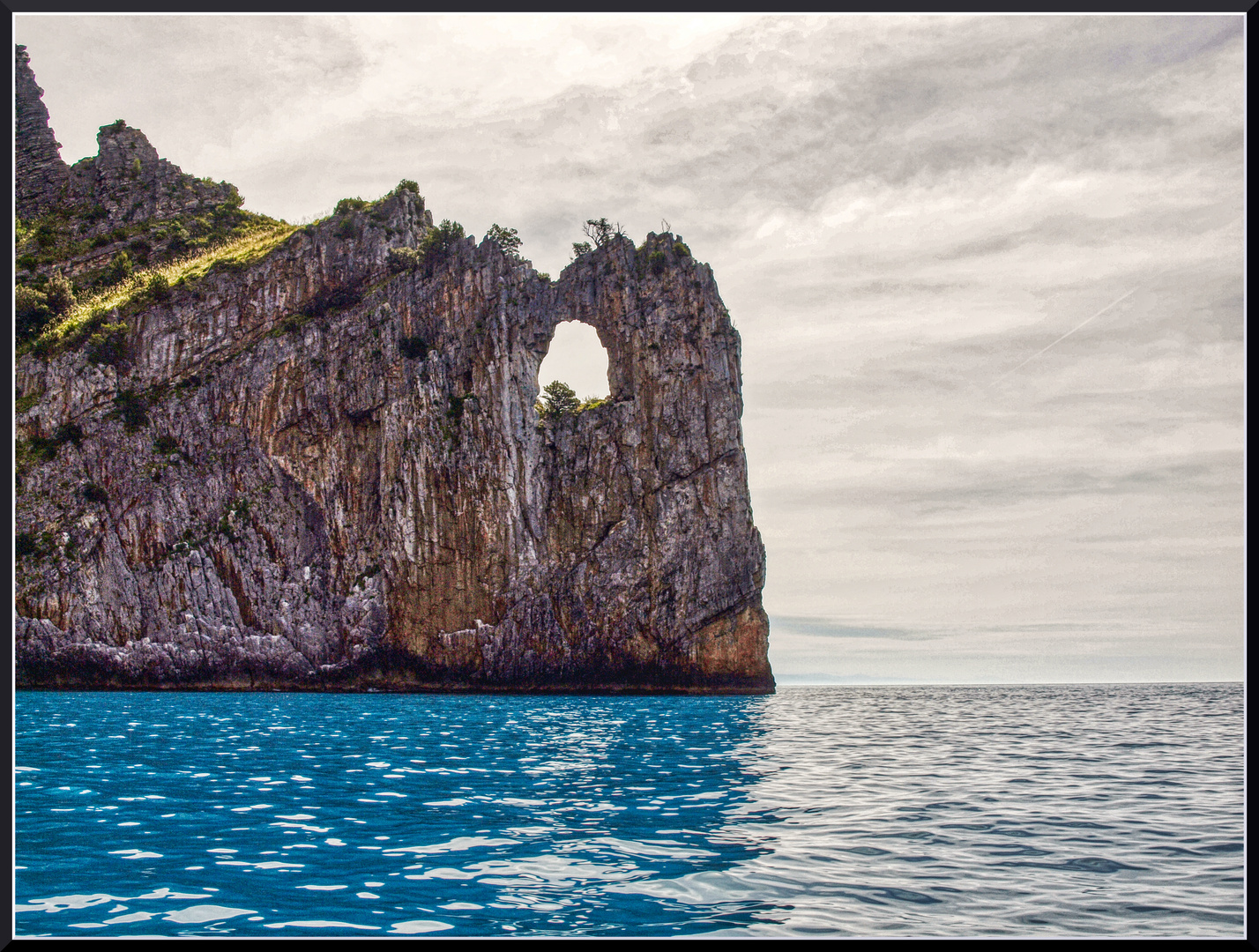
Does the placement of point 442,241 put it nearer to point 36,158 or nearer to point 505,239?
point 505,239

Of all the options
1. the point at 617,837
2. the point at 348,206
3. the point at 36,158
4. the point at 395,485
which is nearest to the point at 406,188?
the point at 348,206

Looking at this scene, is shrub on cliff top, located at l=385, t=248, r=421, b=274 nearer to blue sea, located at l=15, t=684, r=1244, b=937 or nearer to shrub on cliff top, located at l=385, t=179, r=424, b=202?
shrub on cliff top, located at l=385, t=179, r=424, b=202

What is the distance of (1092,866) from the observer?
10.8 metres

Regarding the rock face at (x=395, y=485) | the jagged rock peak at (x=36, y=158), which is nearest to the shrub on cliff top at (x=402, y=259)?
the rock face at (x=395, y=485)

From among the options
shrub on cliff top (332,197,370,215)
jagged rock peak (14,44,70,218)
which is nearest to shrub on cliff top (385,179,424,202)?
shrub on cliff top (332,197,370,215)

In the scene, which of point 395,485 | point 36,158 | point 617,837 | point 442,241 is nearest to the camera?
point 617,837

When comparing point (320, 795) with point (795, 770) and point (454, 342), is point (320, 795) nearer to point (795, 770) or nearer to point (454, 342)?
point (795, 770)

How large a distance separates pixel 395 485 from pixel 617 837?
195 ft

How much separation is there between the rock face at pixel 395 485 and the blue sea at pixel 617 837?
136ft

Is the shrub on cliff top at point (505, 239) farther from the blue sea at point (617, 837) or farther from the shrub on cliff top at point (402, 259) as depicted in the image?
the blue sea at point (617, 837)

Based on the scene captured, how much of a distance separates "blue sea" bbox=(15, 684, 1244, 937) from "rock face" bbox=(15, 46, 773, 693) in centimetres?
4131

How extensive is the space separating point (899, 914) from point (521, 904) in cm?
358

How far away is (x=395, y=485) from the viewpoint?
68.8 meters

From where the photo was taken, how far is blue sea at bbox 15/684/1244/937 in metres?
8.69
